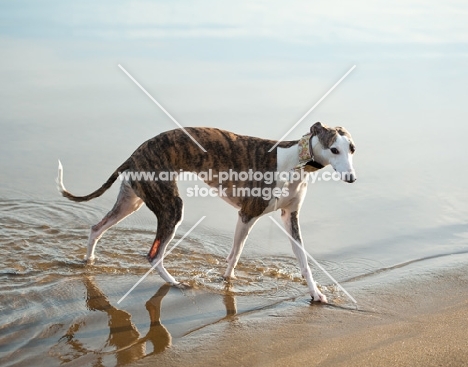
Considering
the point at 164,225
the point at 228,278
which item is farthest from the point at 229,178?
the point at 228,278

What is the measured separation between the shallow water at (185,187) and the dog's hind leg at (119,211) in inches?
7.8

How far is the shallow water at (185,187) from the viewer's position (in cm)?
572

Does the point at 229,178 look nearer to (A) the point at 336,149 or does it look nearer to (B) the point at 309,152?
(B) the point at 309,152

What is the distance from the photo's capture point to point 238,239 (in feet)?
21.1

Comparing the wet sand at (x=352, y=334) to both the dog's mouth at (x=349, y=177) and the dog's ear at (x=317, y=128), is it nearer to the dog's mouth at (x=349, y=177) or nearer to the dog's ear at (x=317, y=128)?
the dog's mouth at (x=349, y=177)

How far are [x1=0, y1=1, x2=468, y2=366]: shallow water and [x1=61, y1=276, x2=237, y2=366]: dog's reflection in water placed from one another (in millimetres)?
19


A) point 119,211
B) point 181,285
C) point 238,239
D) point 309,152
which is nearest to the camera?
point 309,152

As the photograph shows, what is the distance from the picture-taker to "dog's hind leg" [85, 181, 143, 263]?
668cm

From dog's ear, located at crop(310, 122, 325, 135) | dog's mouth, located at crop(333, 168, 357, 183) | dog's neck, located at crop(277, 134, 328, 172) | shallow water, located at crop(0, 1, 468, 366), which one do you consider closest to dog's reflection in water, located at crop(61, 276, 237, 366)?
shallow water, located at crop(0, 1, 468, 366)

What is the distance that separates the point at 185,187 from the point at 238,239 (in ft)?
9.22

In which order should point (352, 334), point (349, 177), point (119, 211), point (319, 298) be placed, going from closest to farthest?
point (352, 334) < point (349, 177) < point (319, 298) < point (119, 211)

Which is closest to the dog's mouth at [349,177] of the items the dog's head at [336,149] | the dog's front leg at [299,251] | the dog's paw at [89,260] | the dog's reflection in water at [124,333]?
the dog's head at [336,149]

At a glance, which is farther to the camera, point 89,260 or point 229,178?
point 89,260

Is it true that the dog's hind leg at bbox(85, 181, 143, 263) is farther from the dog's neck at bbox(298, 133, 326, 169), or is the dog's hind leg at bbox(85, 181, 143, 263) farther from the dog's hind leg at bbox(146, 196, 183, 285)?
the dog's neck at bbox(298, 133, 326, 169)
